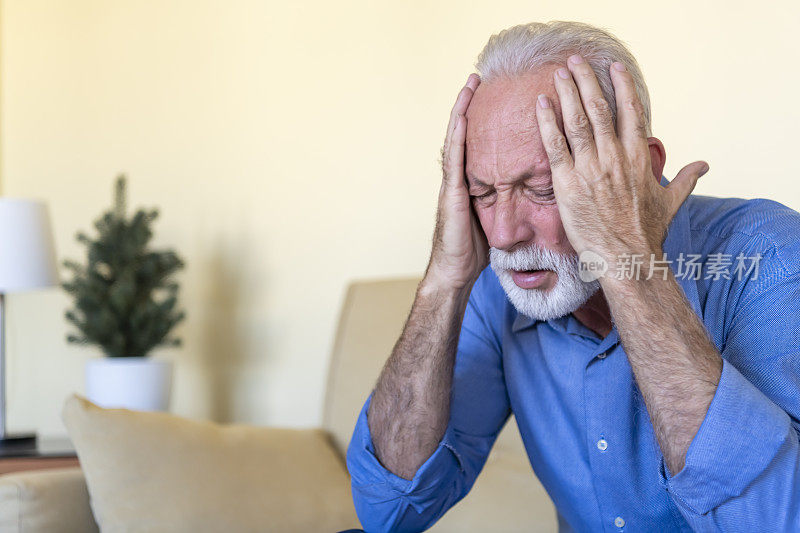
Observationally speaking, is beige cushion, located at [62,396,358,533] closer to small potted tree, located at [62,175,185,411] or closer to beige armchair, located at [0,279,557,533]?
beige armchair, located at [0,279,557,533]

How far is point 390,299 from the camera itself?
6.77 feet

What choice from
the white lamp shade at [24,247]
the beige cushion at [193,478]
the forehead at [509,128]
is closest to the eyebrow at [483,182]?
the forehead at [509,128]

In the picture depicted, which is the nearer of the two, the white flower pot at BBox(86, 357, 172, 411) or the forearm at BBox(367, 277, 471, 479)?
the forearm at BBox(367, 277, 471, 479)

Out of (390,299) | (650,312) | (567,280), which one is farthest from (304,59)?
(650,312)

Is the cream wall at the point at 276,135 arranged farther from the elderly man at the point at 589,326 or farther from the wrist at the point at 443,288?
the wrist at the point at 443,288

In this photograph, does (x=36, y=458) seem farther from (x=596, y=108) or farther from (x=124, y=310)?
(x=596, y=108)

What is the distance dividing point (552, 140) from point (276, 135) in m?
1.70

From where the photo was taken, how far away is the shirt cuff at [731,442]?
2.82ft

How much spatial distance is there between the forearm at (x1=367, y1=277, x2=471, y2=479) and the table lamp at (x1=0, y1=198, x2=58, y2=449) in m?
1.48

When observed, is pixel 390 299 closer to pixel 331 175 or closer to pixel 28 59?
pixel 331 175

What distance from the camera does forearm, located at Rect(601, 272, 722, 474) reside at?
0.89 m

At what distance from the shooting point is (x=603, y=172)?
3.34ft

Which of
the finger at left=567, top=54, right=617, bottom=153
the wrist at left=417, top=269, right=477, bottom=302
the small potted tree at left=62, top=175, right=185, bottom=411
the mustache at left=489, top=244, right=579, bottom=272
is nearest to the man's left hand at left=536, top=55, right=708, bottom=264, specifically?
the finger at left=567, top=54, right=617, bottom=153

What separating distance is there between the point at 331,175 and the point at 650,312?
5.42 ft
